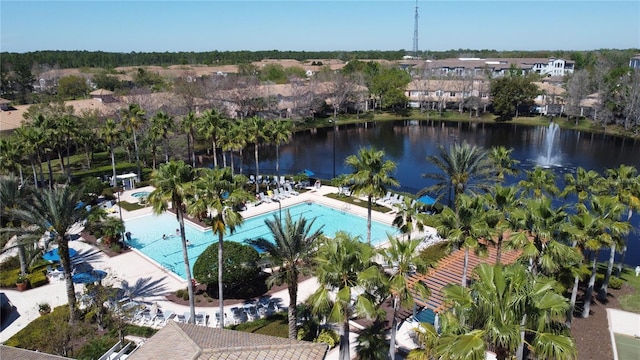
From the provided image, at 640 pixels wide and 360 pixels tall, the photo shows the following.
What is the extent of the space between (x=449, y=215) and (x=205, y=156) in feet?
157

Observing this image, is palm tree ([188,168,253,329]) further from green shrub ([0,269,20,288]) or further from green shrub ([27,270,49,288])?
green shrub ([0,269,20,288])

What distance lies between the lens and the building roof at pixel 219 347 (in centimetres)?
1337

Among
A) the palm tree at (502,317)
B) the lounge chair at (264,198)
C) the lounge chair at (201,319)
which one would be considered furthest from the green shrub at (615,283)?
the lounge chair at (264,198)

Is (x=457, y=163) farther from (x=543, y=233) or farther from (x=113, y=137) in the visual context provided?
(x=113, y=137)

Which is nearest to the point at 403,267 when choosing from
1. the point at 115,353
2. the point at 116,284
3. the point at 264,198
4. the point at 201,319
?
the point at 201,319

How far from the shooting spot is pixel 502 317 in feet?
33.6

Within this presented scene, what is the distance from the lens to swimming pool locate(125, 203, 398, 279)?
1292 inches

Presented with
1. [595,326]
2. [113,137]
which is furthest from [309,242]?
[113,137]

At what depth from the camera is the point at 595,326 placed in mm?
22516

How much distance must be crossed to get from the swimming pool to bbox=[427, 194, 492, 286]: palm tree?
39.6 feet

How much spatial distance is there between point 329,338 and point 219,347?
8.24 meters

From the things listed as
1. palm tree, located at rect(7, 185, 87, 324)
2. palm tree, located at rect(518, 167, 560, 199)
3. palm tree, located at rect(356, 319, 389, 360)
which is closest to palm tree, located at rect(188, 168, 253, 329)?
palm tree, located at rect(7, 185, 87, 324)

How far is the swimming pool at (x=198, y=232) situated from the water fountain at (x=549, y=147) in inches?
1259

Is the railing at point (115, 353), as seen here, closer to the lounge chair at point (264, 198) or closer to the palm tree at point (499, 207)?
the palm tree at point (499, 207)
